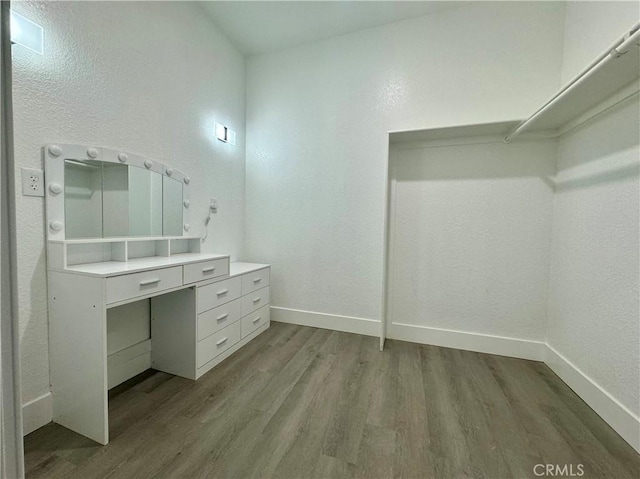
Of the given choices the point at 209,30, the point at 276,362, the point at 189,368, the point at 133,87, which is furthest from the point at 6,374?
the point at 209,30

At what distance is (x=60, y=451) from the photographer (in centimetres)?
119

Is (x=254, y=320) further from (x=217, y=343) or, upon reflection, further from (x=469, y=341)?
(x=469, y=341)

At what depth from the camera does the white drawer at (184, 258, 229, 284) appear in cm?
167

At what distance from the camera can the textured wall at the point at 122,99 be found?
1.29m

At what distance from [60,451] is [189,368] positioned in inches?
26.0

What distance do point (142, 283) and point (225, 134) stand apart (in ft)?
5.88

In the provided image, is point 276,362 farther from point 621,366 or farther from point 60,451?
point 621,366

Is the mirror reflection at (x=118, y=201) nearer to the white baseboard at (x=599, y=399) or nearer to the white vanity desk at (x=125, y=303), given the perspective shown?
the white vanity desk at (x=125, y=303)

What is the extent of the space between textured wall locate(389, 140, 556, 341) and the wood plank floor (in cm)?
46

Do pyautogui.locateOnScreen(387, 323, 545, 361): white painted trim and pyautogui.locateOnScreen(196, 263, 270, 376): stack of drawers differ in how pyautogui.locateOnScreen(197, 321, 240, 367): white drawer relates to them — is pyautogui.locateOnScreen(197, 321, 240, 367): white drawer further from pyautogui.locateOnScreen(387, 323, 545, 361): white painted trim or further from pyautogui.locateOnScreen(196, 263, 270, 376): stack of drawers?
pyautogui.locateOnScreen(387, 323, 545, 361): white painted trim

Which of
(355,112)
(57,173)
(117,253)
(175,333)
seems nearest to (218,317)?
(175,333)

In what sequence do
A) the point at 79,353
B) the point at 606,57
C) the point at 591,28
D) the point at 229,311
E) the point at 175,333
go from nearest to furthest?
the point at 606,57 < the point at 79,353 < the point at 591,28 < the point at 175,333 < the point at 229,311

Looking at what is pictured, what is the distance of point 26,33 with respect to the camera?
4.02 ft

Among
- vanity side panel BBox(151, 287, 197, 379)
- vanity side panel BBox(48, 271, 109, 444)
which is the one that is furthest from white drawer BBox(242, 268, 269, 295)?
vanity side panel BBox(48, 271, 109, 444)
